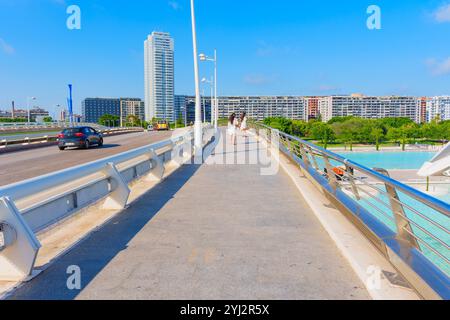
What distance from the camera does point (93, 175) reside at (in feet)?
20.8

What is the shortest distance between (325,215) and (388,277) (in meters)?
2.53

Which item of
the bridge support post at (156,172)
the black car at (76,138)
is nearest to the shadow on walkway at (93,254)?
the bridge support post at (156,172)

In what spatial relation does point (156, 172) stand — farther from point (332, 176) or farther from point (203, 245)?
point (203, 245)

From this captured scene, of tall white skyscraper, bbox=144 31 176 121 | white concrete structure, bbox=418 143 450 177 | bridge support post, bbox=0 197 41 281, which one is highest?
tall white skyscraper, bbox=144 31 176 121

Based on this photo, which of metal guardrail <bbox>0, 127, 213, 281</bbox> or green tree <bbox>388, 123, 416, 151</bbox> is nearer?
metal guardrail <bbox>0, 127, 213, 281</bbox>

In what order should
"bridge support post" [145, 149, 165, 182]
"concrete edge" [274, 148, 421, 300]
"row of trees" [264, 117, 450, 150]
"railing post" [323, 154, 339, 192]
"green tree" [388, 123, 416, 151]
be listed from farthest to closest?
"green tree" [388, 123, 416, 151]
"row of trees" [264, 117, 450, 150]
"bridge support post" [145, 149, 165, 182]
"railing post" [323, 154, 339, 192]
"concrete edge" [274, 148, 421, 300]

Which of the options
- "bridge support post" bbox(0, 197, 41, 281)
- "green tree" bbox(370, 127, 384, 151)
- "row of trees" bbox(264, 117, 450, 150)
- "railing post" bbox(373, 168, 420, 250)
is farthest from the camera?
"green tree" bbox(370, 127, 384, 151)

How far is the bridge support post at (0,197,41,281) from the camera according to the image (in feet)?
12.1

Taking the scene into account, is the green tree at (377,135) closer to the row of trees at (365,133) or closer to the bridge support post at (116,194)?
the row of trees at (365,133)

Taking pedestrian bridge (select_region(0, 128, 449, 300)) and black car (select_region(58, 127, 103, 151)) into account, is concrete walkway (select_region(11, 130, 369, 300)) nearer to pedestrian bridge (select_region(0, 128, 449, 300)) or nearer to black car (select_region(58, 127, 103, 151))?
pedestrian bridge (select_region(0, 128, 449, 300))

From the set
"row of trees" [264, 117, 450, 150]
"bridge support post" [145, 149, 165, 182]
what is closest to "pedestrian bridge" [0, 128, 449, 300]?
"bridge support post" [145, 149, 165, 182]
